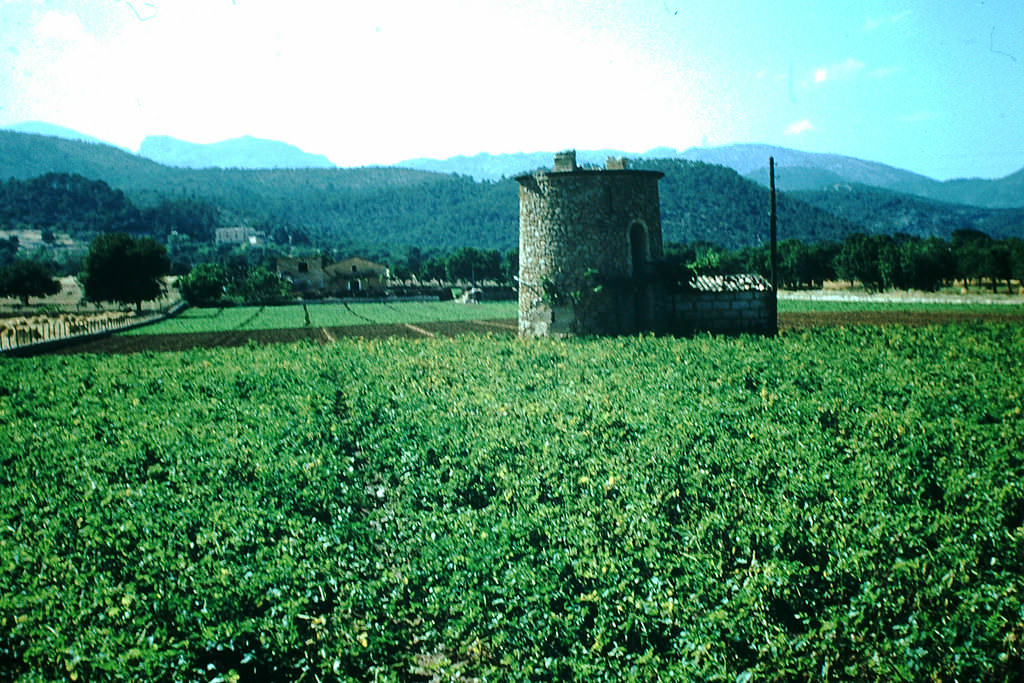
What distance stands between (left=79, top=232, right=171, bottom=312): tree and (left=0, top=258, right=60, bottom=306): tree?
50.4 ft

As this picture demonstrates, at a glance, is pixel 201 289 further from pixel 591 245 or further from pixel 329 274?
pixel 591 245


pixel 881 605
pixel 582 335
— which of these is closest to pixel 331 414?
pixel 881 605

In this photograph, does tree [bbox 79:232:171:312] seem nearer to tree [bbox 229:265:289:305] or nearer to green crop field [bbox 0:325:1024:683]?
tree [bbox 229:265:289:305]

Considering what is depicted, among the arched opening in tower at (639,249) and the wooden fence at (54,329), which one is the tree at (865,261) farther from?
the wooden fence at (54,329)

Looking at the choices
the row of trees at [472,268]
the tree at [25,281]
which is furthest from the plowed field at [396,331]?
the row of trees at [472,268]

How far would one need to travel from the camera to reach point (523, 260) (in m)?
29.1

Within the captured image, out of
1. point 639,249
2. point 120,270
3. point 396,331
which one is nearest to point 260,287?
point 120,270

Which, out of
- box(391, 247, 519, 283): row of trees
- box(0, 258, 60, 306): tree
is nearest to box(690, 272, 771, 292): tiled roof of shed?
box(0, 258, 60, 306): tree

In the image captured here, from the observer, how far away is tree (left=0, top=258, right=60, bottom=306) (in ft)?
274

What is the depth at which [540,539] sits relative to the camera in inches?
285

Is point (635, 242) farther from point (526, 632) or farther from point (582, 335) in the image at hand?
point (526, 632)

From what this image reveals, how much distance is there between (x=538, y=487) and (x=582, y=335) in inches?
762

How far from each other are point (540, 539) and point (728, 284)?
74.3 feet

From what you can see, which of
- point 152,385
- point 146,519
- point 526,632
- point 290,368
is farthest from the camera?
point 290,368
